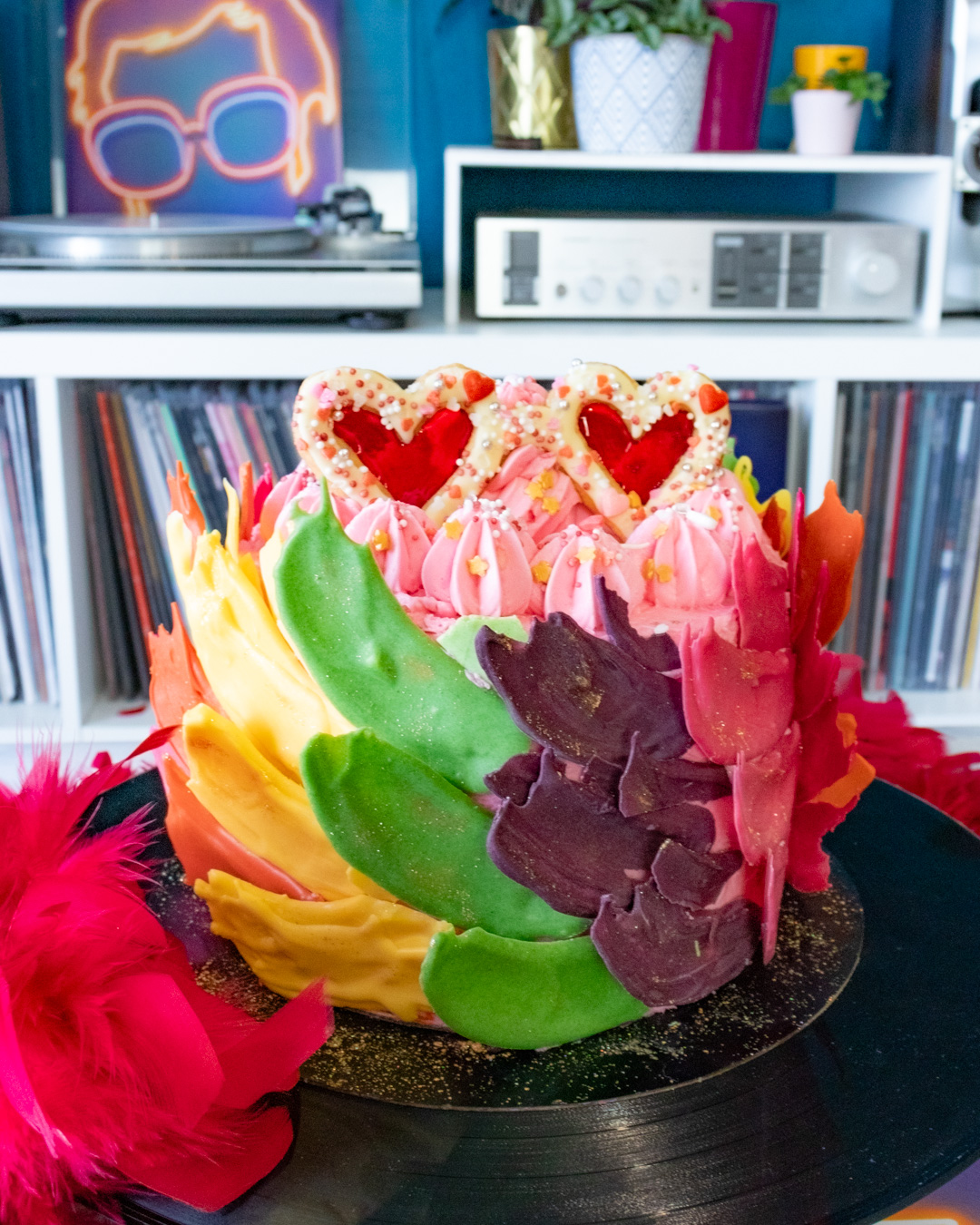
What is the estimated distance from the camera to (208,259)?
65.0 inches

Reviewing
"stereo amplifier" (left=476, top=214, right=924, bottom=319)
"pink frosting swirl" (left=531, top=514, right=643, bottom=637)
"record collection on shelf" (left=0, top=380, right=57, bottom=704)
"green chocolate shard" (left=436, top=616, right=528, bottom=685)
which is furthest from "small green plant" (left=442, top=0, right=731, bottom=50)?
"green chocolate shard" (left=436, top=616, right=528, bottom=685)

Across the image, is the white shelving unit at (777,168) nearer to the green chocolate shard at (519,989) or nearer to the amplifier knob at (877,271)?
the amplifier knob at (877,271)

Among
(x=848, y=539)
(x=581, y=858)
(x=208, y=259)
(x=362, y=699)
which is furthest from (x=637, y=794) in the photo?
(x=208, y=259)

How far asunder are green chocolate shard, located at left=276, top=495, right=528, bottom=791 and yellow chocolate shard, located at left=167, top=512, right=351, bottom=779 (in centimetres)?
4

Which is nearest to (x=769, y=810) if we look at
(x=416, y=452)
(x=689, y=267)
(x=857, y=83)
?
(x=416, y=452)

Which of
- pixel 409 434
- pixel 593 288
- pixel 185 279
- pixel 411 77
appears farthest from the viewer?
pixel 411 77

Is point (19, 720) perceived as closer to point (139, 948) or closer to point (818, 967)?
point (139, 948)

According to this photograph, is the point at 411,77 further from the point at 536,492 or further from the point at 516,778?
the point at 516,778

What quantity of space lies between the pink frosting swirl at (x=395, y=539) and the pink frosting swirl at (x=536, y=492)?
0.07 m

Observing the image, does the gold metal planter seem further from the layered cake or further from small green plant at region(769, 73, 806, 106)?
the layered cake

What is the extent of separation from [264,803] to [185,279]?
1038 millimetres

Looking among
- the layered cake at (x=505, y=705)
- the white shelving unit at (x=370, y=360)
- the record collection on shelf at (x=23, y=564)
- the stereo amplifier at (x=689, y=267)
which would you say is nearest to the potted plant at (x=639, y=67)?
the stereo amplifier at (x=689, y=267)

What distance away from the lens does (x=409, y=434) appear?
86cm

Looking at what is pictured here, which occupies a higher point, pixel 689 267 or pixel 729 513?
pixel 689 267
